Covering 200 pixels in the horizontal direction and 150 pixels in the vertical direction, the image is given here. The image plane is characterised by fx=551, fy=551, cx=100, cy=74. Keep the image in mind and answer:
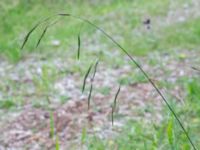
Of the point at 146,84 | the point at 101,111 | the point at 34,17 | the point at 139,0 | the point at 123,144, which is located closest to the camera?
the point at 123,144

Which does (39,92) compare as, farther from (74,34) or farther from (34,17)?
(34,17)

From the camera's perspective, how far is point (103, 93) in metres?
5.68

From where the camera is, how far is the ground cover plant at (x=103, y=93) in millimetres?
4191

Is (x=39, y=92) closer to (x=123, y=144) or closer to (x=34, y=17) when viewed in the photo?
(x=123, y=144)

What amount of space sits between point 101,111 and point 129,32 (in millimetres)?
3558

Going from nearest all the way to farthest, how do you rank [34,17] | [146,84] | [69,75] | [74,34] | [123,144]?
[123,144] → [146,84] → [69,75] → [74,34] → [34,17]

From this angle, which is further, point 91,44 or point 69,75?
point 91,44

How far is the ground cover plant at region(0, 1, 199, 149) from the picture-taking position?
13.8 ft

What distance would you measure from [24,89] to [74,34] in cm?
252

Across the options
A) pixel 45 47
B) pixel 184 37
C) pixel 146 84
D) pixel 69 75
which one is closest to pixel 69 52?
pixel 45 47

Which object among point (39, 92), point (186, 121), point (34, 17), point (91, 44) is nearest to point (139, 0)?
point (34, 17)

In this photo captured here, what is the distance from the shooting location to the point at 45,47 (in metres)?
7.88

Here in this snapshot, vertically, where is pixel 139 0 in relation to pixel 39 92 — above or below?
above

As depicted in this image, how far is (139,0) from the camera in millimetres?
10836
